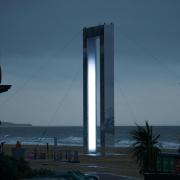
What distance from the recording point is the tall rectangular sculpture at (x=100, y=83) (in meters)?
36.1

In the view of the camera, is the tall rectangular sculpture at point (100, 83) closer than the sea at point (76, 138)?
Yes

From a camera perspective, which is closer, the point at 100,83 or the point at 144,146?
the point at 144,146

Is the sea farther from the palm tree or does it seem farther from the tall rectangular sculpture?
the palm tree

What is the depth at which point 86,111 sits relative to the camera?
37094mm

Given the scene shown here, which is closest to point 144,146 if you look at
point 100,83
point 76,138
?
point 100,83

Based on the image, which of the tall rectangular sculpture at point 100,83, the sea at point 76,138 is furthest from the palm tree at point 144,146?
the sea at point 76,138

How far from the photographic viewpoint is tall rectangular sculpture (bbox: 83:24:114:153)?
36.1 meters

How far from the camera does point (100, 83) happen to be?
36562 mm

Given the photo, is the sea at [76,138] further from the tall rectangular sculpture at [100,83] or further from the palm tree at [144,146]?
the palm tree at [144,146]

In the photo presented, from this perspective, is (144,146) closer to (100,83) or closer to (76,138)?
(100,83)

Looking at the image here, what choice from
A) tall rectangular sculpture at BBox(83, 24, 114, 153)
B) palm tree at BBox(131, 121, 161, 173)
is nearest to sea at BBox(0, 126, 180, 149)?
tall rectangular sculpture at BBox(83, 24, 114, 153)

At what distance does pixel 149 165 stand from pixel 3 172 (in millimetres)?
7647

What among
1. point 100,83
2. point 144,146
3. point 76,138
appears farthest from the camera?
point 76,138

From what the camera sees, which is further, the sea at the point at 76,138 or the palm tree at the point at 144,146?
the sea at the point at 76,138
